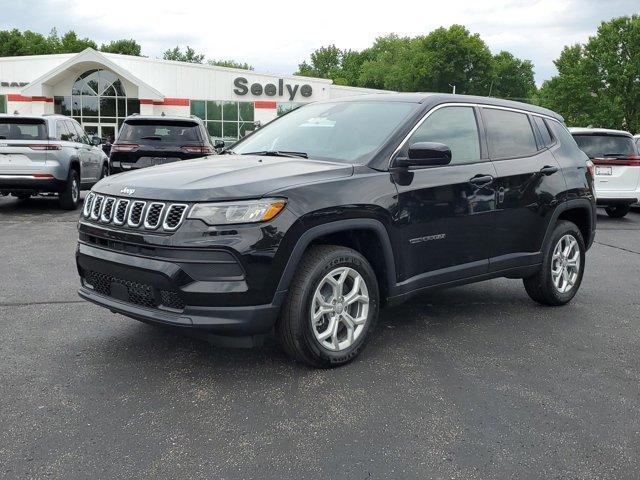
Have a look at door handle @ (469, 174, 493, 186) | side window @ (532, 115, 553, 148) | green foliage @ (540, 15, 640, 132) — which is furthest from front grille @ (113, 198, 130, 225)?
green foliage @ (540, 15, 640, 132)

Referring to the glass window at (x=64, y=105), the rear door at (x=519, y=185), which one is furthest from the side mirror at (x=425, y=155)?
the glass window at (x=64, y=105)

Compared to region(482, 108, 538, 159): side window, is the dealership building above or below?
above

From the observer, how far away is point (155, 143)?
11.8m

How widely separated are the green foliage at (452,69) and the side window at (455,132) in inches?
2822

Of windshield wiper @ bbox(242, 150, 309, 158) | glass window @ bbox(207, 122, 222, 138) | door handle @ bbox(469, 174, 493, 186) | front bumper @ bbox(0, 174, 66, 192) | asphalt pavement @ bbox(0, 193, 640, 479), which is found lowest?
asphalt pavement @ bbox(0, 193, 640, 479)

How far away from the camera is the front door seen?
4336 mm

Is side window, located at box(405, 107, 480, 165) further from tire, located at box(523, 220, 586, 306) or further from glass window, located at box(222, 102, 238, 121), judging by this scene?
glass window, located at box(222, 102, 238, 121)

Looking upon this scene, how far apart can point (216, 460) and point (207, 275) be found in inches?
39.6

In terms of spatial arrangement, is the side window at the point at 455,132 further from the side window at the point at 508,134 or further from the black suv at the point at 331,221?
the side window at the point at 508,134

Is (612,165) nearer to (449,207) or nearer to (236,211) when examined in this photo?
(449,207)

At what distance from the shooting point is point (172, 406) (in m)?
3.46

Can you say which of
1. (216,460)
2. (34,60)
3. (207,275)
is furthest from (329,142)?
(34,60)

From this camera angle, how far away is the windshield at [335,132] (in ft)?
14.5

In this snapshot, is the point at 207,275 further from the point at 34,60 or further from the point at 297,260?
the point at 34,60
